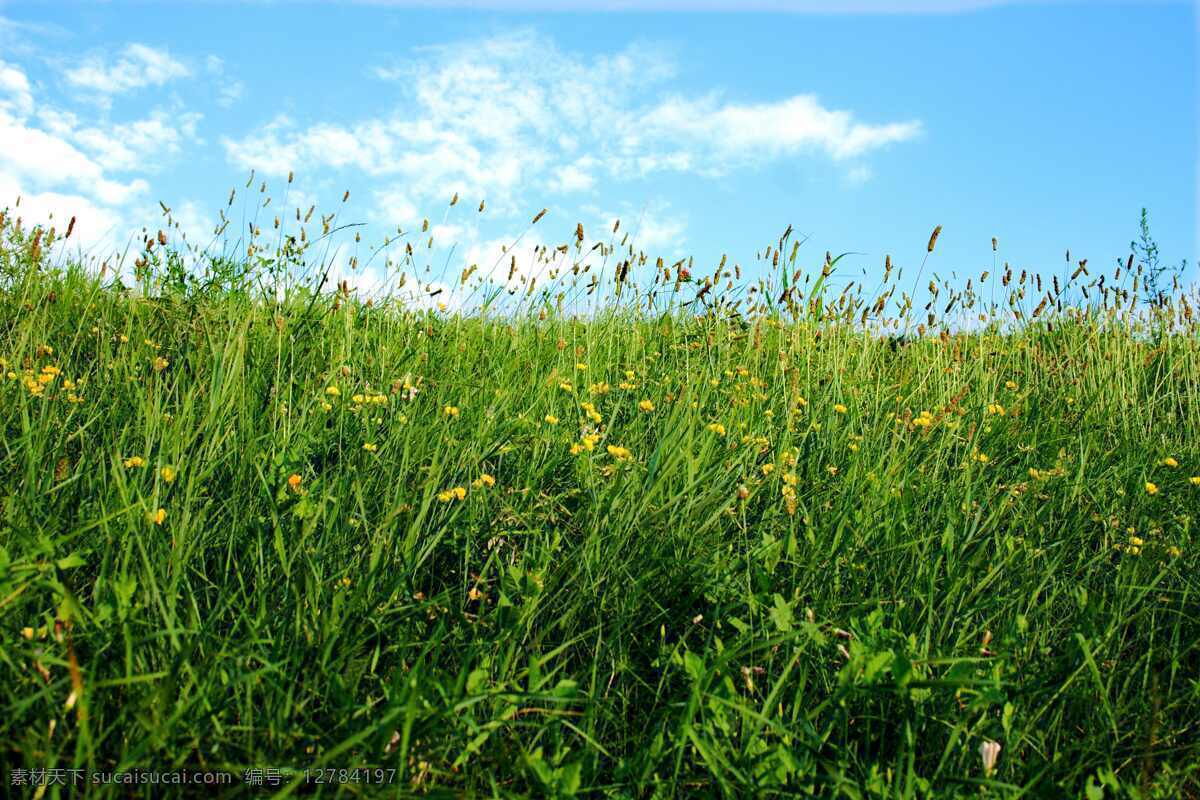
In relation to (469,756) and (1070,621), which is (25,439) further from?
(1070,621)

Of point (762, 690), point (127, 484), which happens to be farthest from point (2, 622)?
point (762, 690)

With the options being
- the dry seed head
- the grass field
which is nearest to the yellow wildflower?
the grass field

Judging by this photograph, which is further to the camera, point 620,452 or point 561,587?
point 620,452

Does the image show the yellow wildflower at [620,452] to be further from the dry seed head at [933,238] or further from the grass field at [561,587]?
the dry seed head at [933,238]

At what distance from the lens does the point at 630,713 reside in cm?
164

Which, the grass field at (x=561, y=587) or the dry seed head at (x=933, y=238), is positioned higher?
the dry seed head at (x=933, y=238)

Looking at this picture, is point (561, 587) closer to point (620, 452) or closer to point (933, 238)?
point (620, 452)

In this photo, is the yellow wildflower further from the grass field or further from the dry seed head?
the dry seed head

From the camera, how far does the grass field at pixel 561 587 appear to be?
1351mm

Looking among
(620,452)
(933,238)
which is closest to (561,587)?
(620,452)

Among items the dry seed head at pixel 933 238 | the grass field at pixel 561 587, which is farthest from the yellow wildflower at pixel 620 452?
the dry seed head at pixel 933 238

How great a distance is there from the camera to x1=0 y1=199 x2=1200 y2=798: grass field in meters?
1.35

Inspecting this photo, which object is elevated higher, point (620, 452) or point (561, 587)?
point (620, 452)

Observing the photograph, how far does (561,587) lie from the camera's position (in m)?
1.76
